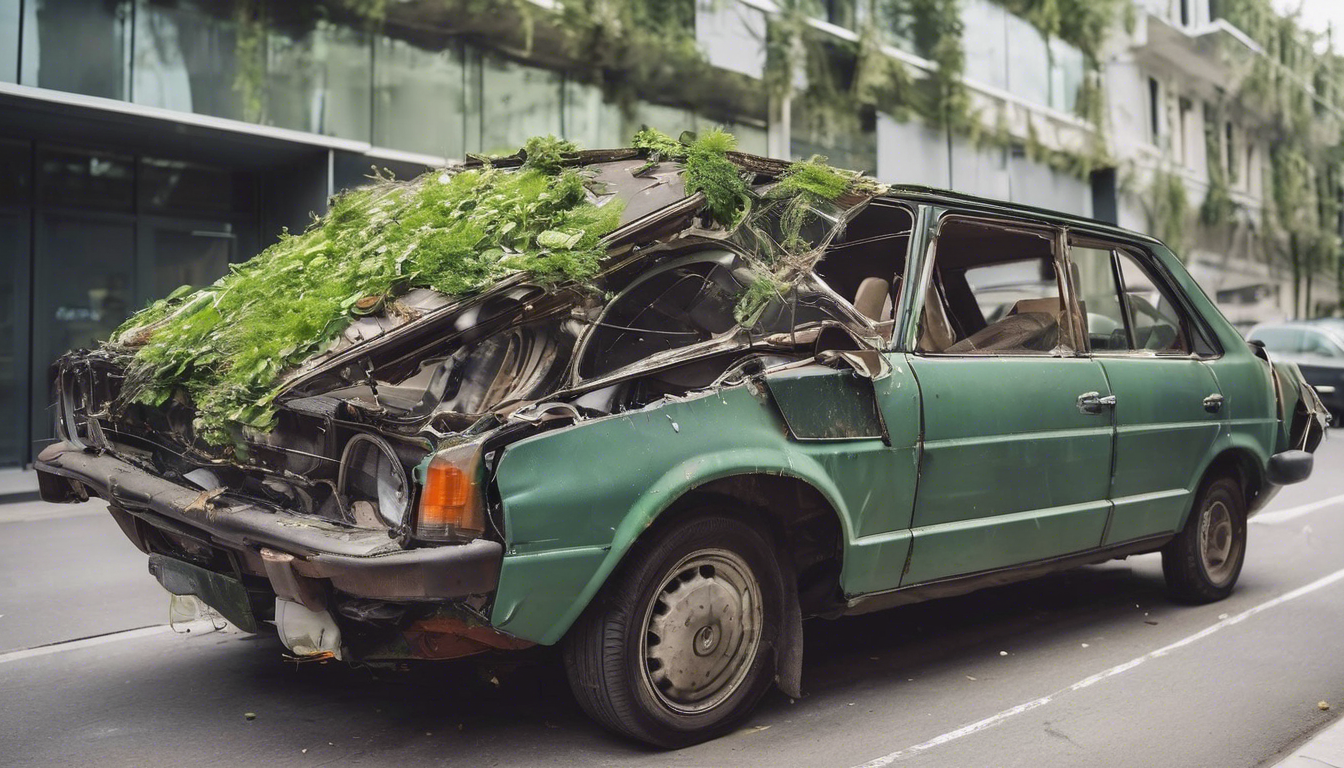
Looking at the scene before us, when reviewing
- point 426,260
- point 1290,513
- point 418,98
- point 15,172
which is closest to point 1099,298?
point 426,260

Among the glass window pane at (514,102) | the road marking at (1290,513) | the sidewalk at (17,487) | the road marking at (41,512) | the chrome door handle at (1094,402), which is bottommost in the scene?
the road marking at (1290,513)

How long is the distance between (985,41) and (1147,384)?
19346 mm

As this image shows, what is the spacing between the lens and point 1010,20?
76.9ft

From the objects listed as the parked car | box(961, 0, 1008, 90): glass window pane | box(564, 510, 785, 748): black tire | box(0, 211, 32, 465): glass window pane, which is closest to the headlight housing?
box(564, 510, 785, 748): black tire

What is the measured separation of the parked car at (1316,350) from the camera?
727 inches

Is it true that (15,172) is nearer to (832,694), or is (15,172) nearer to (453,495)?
(453,495)

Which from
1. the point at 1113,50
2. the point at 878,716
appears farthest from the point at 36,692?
the point at 1113,50

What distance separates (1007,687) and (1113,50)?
2543cm

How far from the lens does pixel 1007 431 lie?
14.4ft

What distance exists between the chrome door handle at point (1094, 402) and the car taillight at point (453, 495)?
279cm

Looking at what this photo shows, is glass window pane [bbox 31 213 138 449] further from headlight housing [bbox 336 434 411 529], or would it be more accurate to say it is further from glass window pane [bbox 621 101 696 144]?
headlight housing [bbox 336 434 411 529]

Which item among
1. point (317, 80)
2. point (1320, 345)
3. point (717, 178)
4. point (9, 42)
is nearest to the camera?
point (717, 178)

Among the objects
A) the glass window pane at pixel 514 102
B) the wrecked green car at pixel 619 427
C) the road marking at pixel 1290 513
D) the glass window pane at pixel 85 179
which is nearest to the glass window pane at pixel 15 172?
the glass window pane at pixel 85 179

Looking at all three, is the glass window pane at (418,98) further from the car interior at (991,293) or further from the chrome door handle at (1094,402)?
the chrome door handle at (1094,402)
